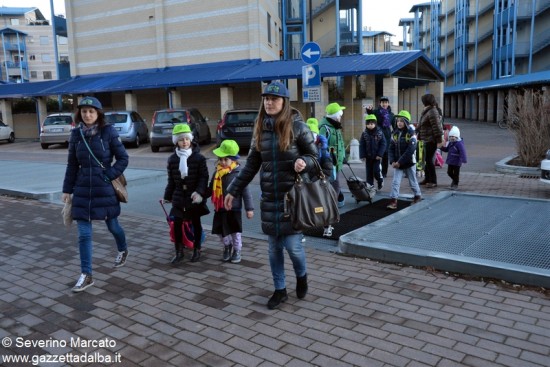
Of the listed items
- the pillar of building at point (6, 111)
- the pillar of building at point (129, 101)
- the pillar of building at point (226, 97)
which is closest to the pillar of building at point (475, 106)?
the pillar of building at point (226, 97)

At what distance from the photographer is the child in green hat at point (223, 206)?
5.36 meters

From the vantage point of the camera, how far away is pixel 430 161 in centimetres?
995

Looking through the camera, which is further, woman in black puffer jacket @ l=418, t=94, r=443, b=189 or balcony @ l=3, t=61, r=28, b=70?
balcony @ l=3, t=61, r=28, b=70

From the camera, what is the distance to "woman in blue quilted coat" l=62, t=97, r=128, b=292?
4.79 metres

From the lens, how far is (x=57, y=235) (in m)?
6.82

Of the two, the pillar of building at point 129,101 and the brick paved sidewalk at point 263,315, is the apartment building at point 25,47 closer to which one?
the pillar of building at point 129,101

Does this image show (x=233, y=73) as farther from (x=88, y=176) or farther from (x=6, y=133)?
(x=88, y=176)

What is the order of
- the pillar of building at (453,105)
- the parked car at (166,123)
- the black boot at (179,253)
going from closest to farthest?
the black boot at (179,253)
the parked car at (166,123)
the pillar of building at (453,105)

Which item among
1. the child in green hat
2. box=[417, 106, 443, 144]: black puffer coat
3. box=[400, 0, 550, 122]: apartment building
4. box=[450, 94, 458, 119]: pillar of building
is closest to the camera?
the child in green hat

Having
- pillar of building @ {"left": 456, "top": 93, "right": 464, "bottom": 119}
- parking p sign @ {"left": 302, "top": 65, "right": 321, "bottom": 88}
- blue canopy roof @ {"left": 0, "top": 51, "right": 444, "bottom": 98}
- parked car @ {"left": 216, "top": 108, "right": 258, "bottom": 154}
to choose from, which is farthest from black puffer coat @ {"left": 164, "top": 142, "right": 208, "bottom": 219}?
pillar of building @ {"left": 456, "top": 93, "right": 464, "bottom": 119}

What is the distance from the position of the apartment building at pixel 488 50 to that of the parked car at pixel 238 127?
18.2 metres

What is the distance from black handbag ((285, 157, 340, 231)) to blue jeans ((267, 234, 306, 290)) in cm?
25

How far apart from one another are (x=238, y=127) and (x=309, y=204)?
13679 millimetres

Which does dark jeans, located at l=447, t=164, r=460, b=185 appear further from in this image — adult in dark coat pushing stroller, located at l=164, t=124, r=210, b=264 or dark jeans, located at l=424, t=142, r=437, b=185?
adult in dark coat pushing stroller, located at l=164, t=124, r=210, b=264
